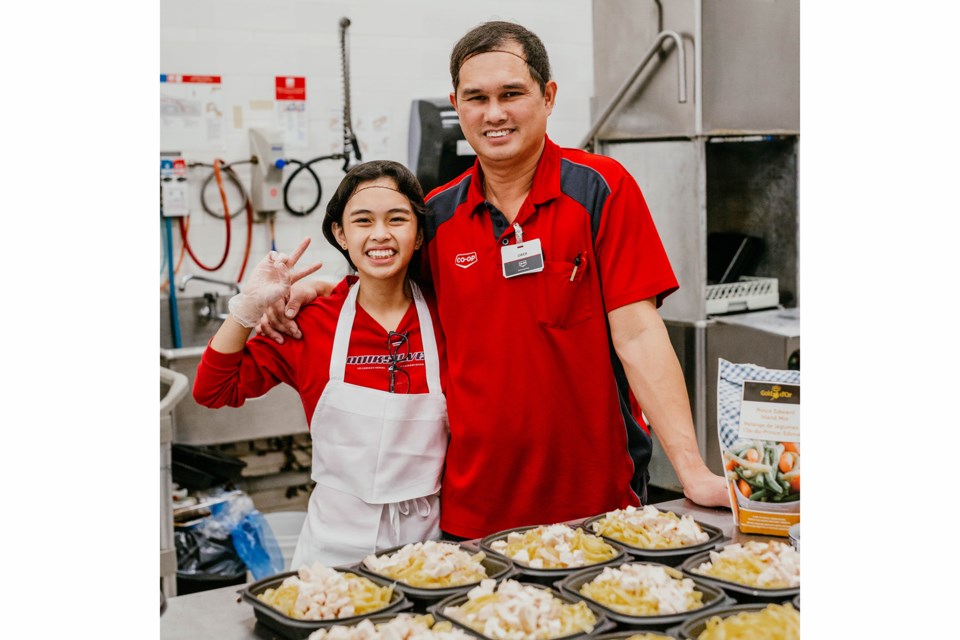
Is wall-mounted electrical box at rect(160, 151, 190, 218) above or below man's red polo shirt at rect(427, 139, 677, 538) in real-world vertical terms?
above

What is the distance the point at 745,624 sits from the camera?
112 centimetres

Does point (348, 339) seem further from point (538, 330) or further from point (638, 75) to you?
point (638, 75)

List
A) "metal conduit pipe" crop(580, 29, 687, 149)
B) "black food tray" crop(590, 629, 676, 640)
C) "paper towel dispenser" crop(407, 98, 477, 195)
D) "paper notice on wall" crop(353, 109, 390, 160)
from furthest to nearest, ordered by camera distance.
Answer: "paper notice on wall" crop(353, 109, 390, 160), "paper towel dispenser" crop(407, 98, 477, 195), "metal conduit pipe" crop(580, 29, 687, 149), "black food tray" crop(590, 629, 676, 640)

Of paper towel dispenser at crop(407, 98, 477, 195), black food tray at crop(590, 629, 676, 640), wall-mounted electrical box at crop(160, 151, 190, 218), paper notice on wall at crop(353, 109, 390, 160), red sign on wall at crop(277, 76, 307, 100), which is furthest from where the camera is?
paper notice on wall at crop(353, 109, 390, 160)

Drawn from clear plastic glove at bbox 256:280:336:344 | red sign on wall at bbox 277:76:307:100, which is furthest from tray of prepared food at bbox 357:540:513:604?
red sign on wall at bbox 277:76:307:100

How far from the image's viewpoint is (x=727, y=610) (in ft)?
3.82

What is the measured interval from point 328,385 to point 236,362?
0.19 metres

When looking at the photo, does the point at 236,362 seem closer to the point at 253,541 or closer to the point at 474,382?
Result: the point at 474,382

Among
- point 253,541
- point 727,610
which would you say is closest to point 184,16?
point 253,541

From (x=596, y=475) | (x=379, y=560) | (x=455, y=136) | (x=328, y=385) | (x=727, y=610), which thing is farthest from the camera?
(x=455, y=136)

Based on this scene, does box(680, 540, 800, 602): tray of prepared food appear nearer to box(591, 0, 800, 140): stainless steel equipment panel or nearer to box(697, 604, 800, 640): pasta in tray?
box(697, 604, 800, 640): pasta in tray

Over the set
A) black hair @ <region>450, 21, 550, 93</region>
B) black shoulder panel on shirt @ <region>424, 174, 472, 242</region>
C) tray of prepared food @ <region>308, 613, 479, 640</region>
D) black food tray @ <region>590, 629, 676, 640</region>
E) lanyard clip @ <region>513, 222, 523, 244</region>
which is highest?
black hair @ <region>450, 21, 550, 93</region>

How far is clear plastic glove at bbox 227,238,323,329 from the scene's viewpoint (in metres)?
1.72

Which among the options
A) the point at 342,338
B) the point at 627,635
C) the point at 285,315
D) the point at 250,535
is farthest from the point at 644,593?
the point at 250,535
